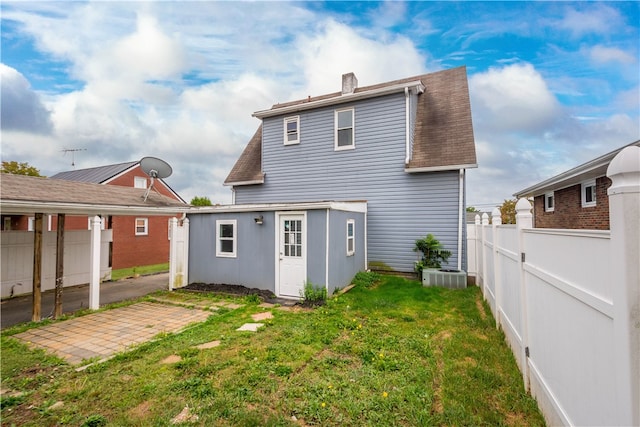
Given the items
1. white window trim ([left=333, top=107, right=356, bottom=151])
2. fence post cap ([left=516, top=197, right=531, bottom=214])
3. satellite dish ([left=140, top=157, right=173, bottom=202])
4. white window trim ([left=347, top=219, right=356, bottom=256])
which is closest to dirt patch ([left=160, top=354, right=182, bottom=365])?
fence post cap ([left=516, top=197, right=531, bottom=214])

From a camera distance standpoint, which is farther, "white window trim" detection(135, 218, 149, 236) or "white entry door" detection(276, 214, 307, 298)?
"white window trim" detection(135, 218, 149, 236)

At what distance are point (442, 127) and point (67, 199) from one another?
11.0 metres

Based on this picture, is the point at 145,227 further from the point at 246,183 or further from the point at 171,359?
the point at 171,359

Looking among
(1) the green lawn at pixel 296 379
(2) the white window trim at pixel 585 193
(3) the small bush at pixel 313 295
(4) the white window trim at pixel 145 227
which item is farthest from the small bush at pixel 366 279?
(4) the white window trim at pixel 145 227

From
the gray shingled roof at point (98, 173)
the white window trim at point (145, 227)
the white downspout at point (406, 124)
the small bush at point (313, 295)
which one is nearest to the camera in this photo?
the small bush at point (313, 295)

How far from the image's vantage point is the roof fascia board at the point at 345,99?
9906mm

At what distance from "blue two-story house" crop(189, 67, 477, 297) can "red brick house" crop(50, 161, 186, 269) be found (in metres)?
9.47

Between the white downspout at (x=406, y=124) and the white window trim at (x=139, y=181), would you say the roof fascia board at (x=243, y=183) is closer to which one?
the white downspout at (x=406, y=124)

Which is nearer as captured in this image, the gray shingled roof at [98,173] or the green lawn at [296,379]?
the green lawn at [296,379]

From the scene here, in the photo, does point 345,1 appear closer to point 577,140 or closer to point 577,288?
point 577,288

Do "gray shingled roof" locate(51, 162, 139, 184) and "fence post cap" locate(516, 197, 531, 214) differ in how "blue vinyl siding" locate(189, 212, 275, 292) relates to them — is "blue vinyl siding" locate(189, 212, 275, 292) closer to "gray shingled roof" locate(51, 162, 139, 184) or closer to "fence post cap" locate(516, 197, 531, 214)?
"fence post cap" locate(516, 197, 531, 214)

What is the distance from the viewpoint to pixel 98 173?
18.7 meters

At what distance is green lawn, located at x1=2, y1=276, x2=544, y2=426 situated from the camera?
287 cm

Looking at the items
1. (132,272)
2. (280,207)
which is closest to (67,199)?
(280,207)
